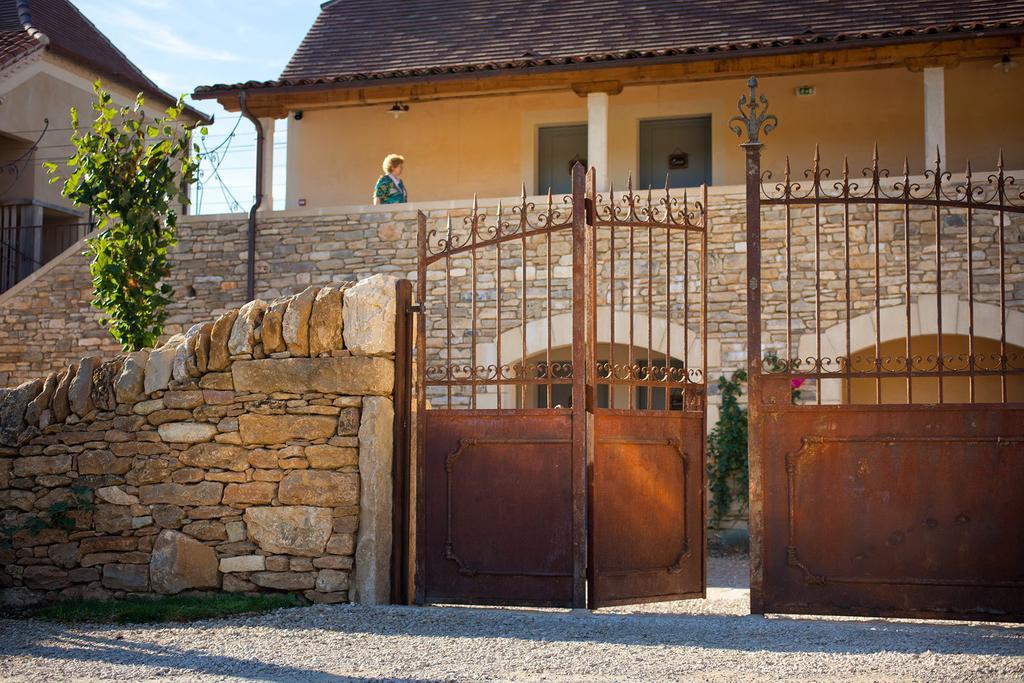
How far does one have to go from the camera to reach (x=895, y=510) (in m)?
6.52

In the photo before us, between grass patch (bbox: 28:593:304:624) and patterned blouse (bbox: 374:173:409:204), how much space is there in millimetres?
6487

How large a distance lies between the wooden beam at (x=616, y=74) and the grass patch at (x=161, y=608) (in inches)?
295

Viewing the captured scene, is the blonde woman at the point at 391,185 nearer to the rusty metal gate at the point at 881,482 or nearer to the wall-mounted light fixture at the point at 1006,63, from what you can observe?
the rusty metal gate at the point at 881,482

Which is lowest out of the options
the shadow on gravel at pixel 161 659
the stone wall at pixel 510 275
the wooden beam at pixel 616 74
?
the shadow on gravel at pixel 161 659

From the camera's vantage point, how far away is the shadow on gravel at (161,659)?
202 inches

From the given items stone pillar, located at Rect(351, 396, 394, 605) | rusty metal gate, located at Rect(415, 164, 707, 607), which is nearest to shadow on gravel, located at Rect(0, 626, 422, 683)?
stone pillar, located at Rect(351, 396, 394, 605)

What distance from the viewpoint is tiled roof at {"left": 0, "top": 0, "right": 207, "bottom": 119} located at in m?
15.6

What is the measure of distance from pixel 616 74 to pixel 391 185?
8.85 ft

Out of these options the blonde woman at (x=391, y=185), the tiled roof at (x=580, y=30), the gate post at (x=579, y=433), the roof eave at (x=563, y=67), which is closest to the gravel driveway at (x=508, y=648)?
the gate post at (x=579, y=433)

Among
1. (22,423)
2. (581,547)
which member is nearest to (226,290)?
(22,423)

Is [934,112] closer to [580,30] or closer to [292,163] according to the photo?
[580,30]

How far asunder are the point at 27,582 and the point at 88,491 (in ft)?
2.33

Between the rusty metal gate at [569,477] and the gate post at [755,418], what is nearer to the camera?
the gate post at [755,418]

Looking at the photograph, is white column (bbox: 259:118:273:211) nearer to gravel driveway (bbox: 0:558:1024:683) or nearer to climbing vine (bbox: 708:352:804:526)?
climbing vine (bbox: 708:352:804:526)
